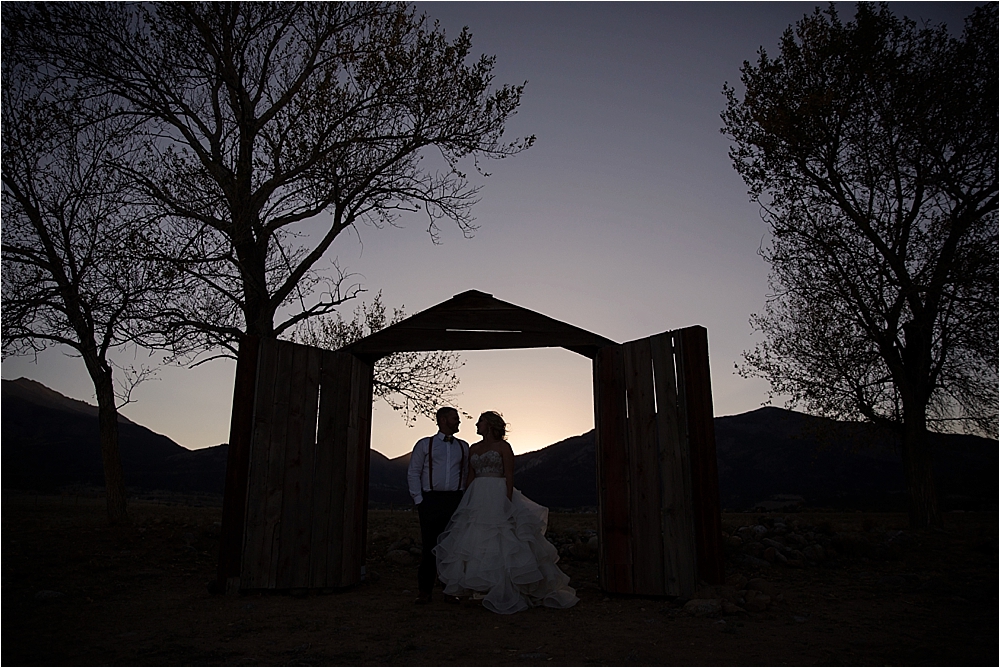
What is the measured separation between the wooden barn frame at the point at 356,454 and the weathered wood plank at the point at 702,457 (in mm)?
11

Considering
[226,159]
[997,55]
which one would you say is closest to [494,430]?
[226,159]

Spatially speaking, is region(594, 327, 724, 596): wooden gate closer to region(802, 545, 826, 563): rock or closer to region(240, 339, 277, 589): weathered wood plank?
region(240, 339, 277, 589): weathered wood plank

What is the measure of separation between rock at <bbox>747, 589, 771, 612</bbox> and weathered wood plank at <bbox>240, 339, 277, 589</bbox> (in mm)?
5251

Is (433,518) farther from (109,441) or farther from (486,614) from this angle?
(109,441)

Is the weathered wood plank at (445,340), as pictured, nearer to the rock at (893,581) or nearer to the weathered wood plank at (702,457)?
the weathered wood plank at (702,457)

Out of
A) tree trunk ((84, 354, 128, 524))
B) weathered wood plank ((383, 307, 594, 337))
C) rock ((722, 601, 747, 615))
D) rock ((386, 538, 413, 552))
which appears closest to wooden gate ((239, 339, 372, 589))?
weathered wood plank ((383, 307, 594, 337))

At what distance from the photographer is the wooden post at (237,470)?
7656 mm

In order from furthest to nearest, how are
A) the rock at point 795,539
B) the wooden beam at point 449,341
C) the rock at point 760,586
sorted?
1. the rock at point 795,539
2. the wooden beam at point 449,341
3. the rock at point 760,586

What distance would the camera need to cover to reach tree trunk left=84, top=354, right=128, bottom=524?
38.4ft

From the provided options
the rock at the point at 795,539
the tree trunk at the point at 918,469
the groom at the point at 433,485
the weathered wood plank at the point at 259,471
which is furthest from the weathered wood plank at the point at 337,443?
the tree trunk at the point at 918,469

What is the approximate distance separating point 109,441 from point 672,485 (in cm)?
983

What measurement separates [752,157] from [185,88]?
1216cm

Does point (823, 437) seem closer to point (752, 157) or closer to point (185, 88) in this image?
point (752, 157)

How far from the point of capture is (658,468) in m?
7.54
